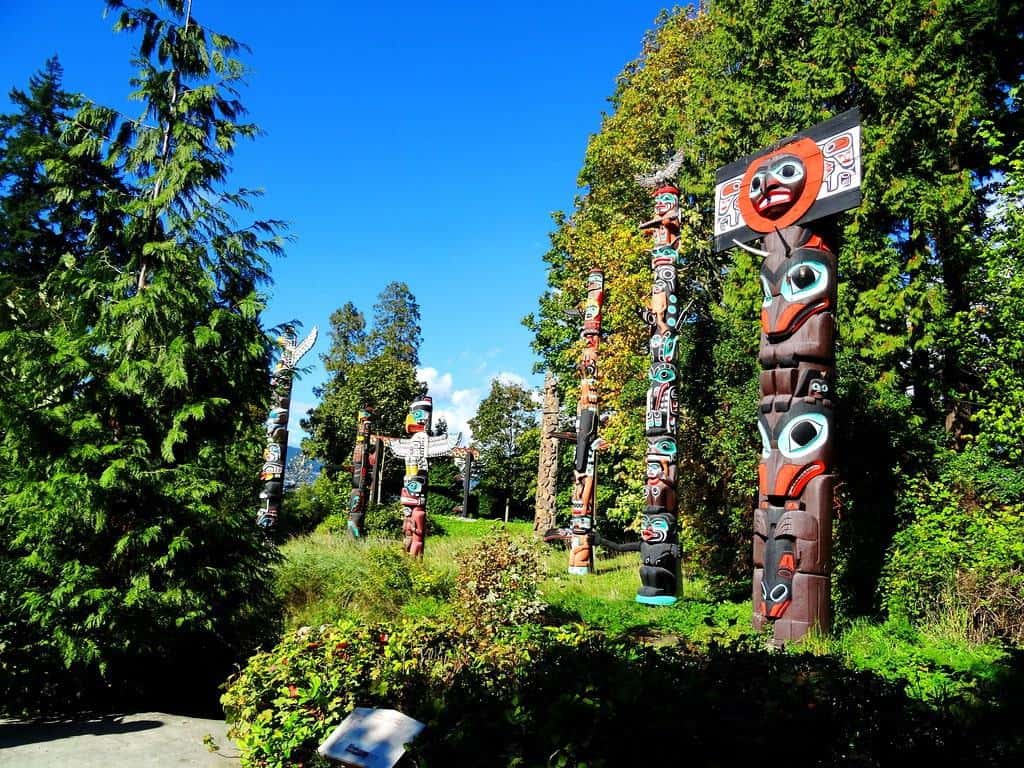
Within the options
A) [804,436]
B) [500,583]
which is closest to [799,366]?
[804,436]

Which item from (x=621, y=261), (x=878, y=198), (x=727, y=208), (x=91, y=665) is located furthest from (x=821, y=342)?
(x=621, y=261)

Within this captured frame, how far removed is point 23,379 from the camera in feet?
22.5

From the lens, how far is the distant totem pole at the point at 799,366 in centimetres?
794

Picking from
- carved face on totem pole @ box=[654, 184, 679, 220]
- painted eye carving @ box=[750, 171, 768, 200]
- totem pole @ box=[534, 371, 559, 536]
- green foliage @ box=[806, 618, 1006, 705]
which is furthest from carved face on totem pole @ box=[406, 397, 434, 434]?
green foliage @ box=[806, 618, 1006, 705]

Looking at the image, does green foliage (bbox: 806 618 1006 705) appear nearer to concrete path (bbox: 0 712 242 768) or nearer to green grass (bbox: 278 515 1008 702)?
green grass (bbox: 278 515 1008 702)

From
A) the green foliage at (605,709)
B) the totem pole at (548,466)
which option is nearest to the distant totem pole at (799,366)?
the green foliage at (605,709)

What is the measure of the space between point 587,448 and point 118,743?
11949 mm

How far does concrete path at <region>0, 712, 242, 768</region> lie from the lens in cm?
501

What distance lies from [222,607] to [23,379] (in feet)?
9.59

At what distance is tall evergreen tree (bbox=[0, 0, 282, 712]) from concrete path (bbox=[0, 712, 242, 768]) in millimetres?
520

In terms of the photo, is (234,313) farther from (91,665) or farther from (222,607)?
(91,665)

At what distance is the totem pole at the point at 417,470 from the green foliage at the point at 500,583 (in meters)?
7.44

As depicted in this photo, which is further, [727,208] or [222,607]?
[727,208]

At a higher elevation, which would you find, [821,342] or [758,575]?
[821,342]
